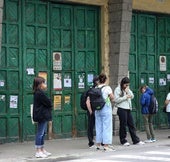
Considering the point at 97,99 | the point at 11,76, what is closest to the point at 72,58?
the point at 11,76

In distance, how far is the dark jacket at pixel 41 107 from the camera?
13227mm

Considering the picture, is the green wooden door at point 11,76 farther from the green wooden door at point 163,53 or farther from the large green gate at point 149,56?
the green wooden door at point 163,53

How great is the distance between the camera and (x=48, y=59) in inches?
666

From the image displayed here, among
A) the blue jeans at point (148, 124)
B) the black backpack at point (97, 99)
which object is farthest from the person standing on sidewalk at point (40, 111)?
the blue jeans at point (148, 124)

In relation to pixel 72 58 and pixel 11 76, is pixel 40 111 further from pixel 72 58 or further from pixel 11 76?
pixel 72 58

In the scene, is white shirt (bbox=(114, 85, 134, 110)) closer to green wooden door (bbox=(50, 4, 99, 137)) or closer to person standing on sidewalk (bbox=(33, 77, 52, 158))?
green wooden door (bbox=(50, 4, 99, 137))

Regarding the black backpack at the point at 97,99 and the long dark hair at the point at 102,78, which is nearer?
the black backpack at the point at 97,99

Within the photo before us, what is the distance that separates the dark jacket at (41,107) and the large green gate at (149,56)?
21.4 feet

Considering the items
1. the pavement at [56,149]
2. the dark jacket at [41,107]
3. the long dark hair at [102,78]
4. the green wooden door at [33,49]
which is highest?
the green wooden door at [33,49]

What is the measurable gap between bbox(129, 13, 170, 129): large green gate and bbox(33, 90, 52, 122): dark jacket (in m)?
6.52

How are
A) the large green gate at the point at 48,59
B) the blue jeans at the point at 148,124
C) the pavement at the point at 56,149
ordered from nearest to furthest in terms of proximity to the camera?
the pavement at the point at 56,149 → the large green gate at the point at 48,59 → the blue jeans at the point at 148,124

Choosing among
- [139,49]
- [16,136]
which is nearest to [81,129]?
[16,136]

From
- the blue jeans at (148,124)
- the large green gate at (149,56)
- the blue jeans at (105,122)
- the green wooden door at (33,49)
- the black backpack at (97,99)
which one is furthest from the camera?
the large green gate at (149,56)

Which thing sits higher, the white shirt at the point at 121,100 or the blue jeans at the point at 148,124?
the white shirt at the point at 121,100
